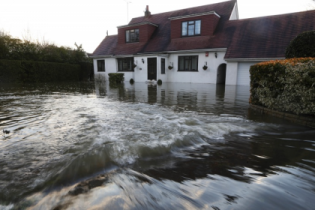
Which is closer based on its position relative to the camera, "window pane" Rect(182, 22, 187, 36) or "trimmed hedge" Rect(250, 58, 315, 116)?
"trimmed hedge" Rect(250, 58, 315, 116)

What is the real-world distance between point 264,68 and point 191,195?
4.60 meters

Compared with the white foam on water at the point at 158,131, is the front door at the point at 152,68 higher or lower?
higher

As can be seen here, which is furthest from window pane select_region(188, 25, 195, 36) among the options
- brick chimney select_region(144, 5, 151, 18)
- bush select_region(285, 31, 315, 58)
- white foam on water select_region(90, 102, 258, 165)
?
white foam on water select_region(90, 102, 258, 165)

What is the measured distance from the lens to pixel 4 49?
17.5 metres

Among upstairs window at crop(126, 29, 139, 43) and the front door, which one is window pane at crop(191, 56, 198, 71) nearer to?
the front door

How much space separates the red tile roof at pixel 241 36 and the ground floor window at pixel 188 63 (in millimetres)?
912

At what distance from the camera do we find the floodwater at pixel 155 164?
1.76 meters

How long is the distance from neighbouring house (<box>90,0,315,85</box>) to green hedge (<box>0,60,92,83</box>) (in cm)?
340

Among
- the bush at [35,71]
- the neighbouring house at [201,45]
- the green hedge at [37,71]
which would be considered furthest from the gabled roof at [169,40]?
the bush at [35,71]

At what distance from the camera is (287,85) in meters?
4.37

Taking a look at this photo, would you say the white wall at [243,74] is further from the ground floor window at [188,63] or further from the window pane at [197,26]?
the window pane at [197,26]

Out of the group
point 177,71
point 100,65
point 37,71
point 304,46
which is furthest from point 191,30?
point 37,71

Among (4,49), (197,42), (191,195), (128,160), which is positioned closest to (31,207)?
(128,160)

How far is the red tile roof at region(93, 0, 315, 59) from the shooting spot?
13.1 m
